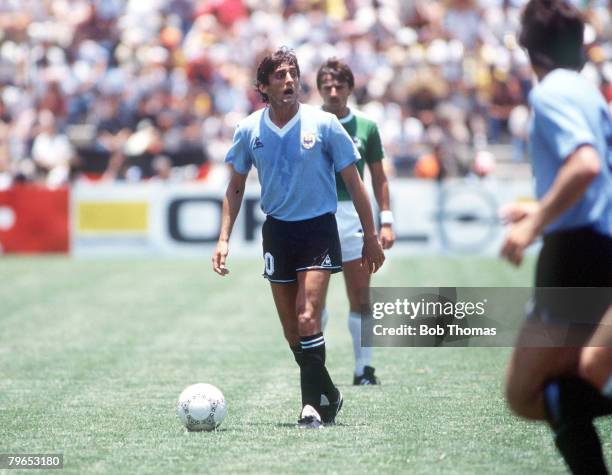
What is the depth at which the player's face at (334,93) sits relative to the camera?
30.8 ft

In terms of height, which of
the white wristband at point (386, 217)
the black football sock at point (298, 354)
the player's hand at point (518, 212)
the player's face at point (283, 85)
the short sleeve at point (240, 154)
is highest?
the player's face at point (283, 85)

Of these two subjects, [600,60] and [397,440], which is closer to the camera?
[397,440]

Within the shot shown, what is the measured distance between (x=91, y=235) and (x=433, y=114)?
21.7 feet

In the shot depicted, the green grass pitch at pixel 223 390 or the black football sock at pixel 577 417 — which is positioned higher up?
the black football sock at pixel 577 417

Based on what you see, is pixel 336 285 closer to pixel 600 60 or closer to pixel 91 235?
pixel 91 235

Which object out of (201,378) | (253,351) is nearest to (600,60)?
(253,351)

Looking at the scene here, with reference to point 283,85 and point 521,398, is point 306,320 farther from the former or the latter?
point 521,398

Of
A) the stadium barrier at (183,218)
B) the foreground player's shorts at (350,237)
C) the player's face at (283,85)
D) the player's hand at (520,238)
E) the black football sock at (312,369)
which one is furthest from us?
the stadium barrier at (183,218)

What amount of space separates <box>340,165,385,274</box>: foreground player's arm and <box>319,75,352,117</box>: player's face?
6.53 feet

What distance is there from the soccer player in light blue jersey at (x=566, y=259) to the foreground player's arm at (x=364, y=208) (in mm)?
2242

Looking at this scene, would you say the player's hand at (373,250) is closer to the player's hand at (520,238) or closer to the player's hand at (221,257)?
the player's hand at (221,257)

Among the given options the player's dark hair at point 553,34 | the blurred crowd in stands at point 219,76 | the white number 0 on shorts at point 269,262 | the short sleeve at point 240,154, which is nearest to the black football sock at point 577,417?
the player's dark hair at point 553,34

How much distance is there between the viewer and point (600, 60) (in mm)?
23875

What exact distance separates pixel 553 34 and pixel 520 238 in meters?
0.92
